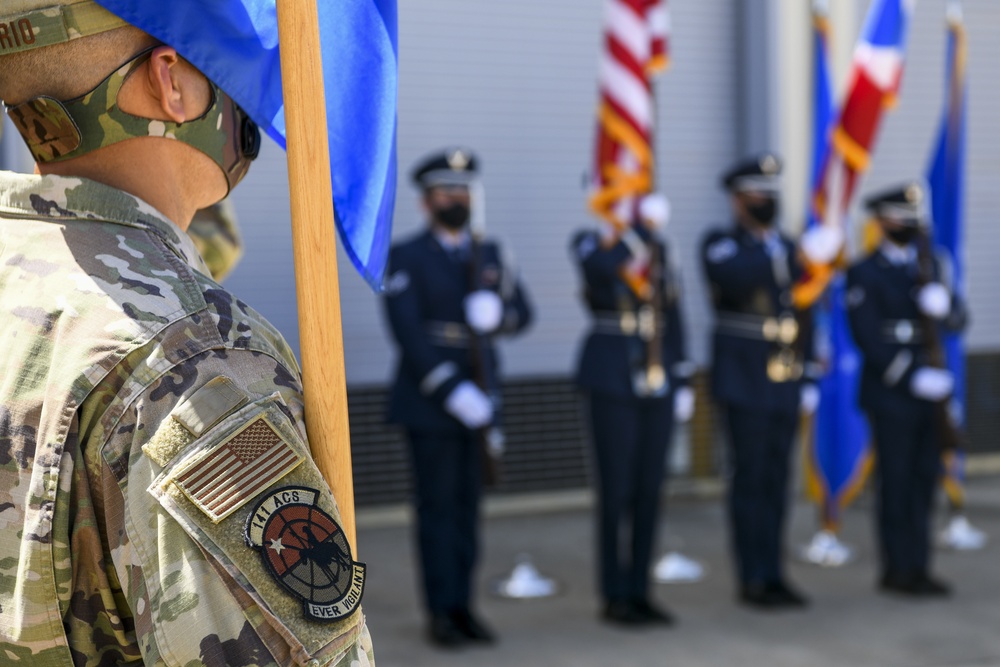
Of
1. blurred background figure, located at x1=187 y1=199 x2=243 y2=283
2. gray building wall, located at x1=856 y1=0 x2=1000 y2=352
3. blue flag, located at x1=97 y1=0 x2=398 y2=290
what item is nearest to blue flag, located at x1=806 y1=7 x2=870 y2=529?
gray building wall, located at x1=856 y1=0 x2=1000 y2=352

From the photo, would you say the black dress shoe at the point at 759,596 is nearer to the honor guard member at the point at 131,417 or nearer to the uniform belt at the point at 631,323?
the uniform belt at the point at 631,323

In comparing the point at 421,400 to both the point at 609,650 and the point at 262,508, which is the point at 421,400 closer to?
the point at 609,650

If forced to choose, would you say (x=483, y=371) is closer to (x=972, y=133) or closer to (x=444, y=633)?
(x=444, y=633)

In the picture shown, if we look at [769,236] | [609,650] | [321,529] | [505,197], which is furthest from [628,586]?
[321,529]

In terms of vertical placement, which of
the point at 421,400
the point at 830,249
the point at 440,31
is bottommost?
the point at 421,400

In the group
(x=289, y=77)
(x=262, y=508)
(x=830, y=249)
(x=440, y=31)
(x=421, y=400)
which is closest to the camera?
Answer: (x=262, y=508)

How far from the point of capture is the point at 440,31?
6395 millimetres

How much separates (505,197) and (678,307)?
1.97 metres

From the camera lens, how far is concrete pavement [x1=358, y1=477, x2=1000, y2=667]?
408 cm

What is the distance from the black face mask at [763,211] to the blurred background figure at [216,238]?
3095 millimetres

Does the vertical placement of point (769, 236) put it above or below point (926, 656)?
above

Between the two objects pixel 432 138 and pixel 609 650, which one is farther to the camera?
pixel 432 138

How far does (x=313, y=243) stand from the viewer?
3.46 feet

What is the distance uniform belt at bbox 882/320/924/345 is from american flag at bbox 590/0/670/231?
3.99 feet
